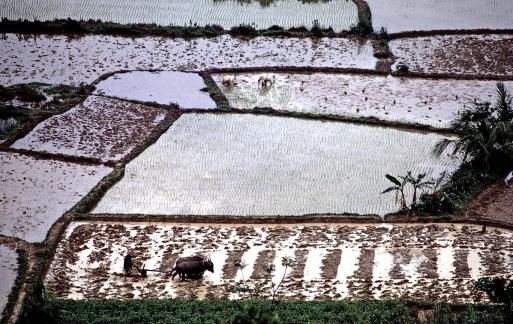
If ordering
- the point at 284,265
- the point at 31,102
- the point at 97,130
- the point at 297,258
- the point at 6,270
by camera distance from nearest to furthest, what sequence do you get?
the point at 284,265, the point at 6,270, the point at 297,258, the point at 97,130, the point at 31,102

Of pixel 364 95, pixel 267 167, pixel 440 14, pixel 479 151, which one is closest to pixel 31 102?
pixel 267 167

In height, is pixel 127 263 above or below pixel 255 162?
below

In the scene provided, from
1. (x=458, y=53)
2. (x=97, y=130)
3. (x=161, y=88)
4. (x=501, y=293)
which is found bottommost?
(x=501, y=293)

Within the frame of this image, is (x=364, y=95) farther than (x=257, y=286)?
Yes

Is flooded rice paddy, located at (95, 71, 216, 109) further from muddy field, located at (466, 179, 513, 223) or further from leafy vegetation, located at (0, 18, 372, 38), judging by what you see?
muddy field, located at (466, 179, 513, 223)

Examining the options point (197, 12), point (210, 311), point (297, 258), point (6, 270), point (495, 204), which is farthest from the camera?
point (197, 12)

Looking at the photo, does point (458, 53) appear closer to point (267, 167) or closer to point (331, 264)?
point (267, 167)

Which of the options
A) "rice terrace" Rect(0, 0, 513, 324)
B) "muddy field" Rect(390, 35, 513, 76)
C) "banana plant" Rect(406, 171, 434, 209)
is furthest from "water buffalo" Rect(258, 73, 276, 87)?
"banana plant" Rect(406, 171, 434, 209)
